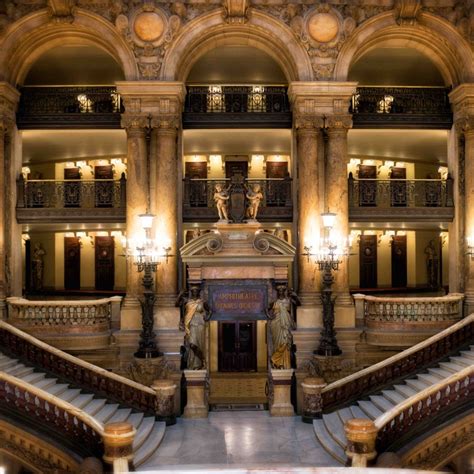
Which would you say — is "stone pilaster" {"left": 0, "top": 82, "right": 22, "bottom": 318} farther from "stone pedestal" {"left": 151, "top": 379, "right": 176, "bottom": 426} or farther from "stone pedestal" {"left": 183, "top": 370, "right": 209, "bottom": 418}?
"stone pedestal" {"left": 183, "top": 370, "right": 209, "bottom": 418}

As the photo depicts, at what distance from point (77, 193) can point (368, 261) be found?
10.8 metres

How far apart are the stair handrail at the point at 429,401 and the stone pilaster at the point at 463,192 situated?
4.65 m

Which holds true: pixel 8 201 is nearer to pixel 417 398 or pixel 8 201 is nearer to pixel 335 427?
pixel 335 427

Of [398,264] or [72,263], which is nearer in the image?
[72,263]

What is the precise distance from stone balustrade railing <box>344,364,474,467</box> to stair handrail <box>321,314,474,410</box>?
2392 millimetres

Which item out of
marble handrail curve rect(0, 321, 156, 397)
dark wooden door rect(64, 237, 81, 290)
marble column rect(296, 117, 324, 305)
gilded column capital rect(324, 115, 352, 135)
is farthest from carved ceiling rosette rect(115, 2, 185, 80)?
dark wooden door rect(64, 237, 81, 290)

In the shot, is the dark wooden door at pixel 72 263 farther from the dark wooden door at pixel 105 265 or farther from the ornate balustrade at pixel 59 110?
the ornate balustrade at pixel 59 110

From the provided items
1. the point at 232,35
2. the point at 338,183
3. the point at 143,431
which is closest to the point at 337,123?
the point at 338,183

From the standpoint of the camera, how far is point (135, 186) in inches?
558

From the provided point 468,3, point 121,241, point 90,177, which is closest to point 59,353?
point 121,241

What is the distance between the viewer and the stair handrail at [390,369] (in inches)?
486

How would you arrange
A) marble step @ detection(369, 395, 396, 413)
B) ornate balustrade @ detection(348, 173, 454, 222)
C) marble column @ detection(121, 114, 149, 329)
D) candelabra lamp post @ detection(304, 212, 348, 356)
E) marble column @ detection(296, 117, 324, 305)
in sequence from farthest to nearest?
ornate balustrade @ detection(348, 173, 454, 222) → marble column @ detection(296, 117, 324, 305) → marble column @ detection(121, 114, 149, 329) → candelabra lamp post @ detection(304, 212, 348, 356) → marble step @ detection(369, 395, 396, 413)

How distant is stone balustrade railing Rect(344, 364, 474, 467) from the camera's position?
383 inches

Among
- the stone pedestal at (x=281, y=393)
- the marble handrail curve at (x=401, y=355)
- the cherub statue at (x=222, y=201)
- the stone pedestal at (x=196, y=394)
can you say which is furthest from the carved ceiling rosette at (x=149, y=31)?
the marble handrail curve at (x=401, y=355)
